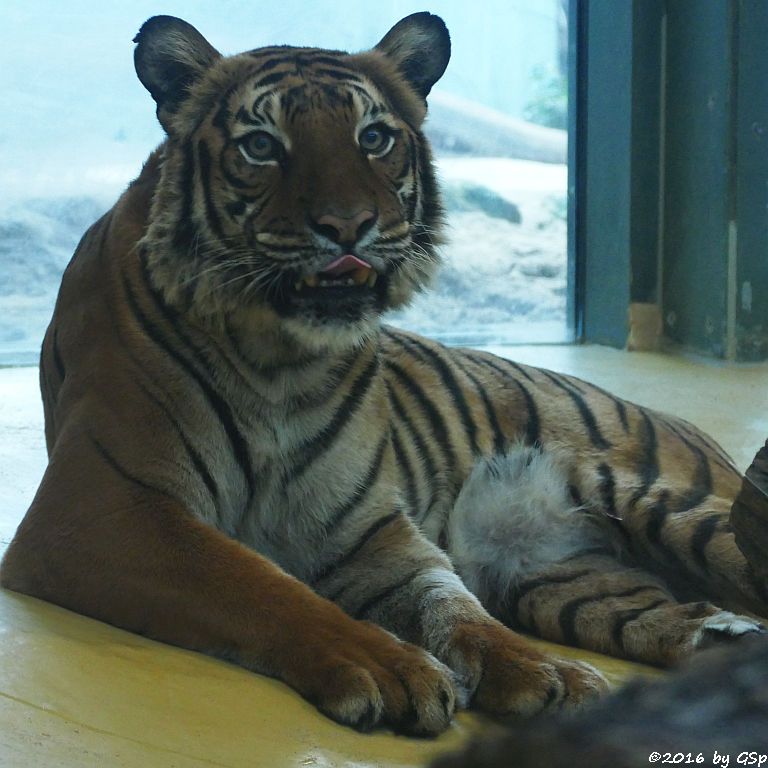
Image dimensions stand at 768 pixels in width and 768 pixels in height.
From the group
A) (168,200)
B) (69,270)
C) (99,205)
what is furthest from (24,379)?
(168,200)

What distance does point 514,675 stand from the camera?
6.49 feet

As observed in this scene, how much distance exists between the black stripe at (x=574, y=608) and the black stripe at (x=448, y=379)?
499 millimetres

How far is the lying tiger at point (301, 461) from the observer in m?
2.05

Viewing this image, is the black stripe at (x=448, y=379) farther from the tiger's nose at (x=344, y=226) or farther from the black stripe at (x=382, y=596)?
the tiger's nose at (x=344, y=226)

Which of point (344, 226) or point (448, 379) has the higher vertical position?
point (344, 226)

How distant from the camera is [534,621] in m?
2.53

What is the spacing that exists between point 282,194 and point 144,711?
98 centimetres

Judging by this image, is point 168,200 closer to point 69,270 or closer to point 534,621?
point 69,270

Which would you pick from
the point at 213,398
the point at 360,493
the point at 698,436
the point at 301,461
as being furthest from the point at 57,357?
the point at 698,436

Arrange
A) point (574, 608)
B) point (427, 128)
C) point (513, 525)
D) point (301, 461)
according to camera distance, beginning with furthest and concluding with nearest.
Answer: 1. point (427, 128)
2. point (513, 525)
3. point (574, 608)
4. point (301, 461)

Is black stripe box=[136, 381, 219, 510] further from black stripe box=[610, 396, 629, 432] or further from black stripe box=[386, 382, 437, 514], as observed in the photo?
black stripe box=[610, 396, 629, 432]

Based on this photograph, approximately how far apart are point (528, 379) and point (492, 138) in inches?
168

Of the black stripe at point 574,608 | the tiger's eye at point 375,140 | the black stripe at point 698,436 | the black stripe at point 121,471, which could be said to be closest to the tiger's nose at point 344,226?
the tiger's eye at point 375,140

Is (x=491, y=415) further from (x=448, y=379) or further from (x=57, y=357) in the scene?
(x=57, y=357)
